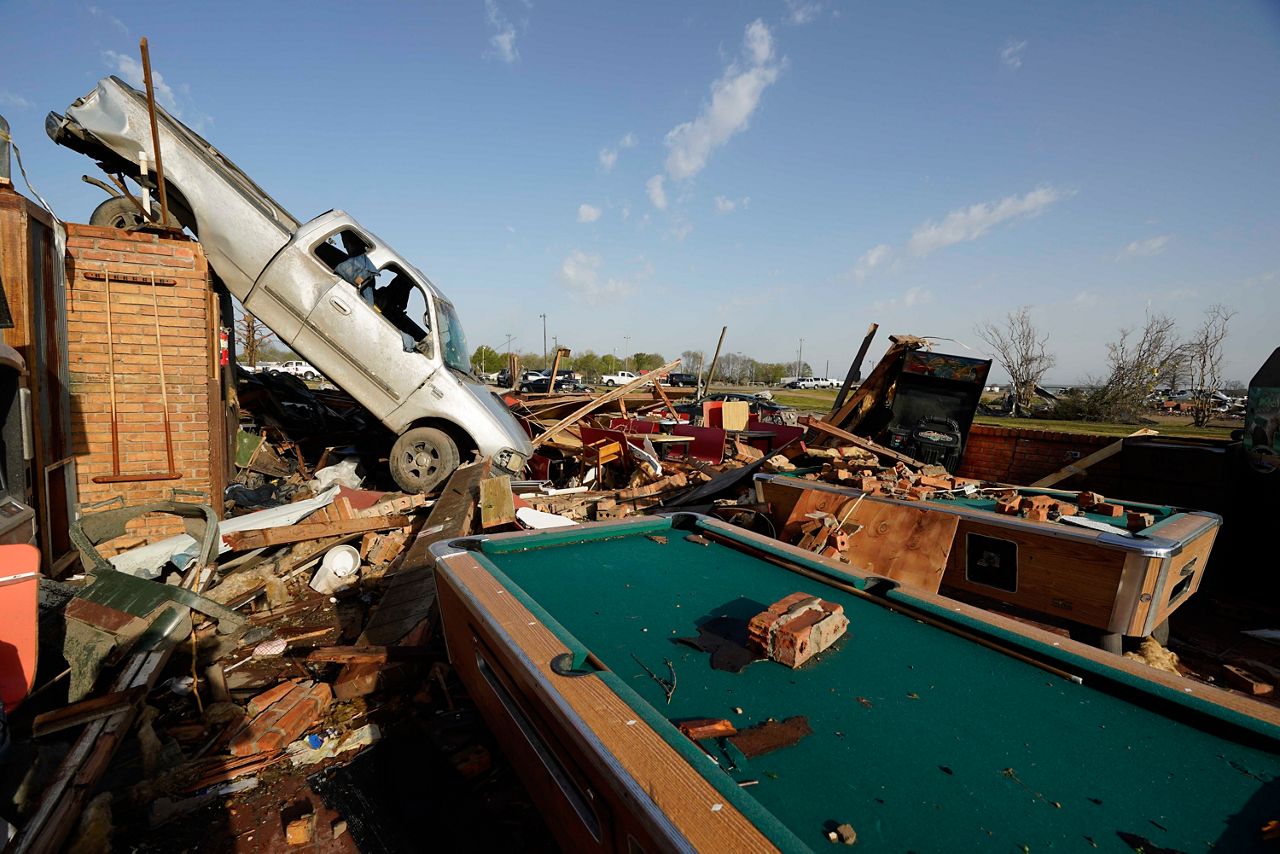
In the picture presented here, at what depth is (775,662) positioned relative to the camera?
1.70 metres

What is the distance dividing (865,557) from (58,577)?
18.7 ft

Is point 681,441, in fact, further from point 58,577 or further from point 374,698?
point 58,577

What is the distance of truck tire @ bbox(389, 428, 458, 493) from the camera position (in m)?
6.21

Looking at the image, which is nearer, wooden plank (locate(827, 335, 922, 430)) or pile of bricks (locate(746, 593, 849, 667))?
pile of bricks (locate(746, 593, 849, 667))

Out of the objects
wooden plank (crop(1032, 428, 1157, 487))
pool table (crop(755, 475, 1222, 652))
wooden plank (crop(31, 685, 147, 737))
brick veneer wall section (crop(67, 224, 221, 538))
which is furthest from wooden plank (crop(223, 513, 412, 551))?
wooden plank (crop(1032, 428, 1157, 487))

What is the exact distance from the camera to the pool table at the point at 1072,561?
2855 millimetres

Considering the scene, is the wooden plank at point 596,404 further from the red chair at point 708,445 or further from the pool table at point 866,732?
the pool table at point 866,732

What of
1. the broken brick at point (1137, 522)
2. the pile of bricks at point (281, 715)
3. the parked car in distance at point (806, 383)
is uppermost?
the broken brick at point (1137, 522)

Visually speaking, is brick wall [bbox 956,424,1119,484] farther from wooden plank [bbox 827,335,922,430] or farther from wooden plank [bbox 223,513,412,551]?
wooden plank [bbox 223,513,412,551]

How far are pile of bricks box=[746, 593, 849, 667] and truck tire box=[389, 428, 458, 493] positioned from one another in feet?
17.0

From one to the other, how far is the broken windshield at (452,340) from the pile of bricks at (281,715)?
4.09 metres

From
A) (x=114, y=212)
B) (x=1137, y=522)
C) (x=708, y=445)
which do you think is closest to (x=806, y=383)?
(x=708, y=445)

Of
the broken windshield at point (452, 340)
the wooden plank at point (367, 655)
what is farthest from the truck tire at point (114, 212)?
the wooden plank at point (367, 655)

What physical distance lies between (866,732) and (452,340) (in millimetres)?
6460
